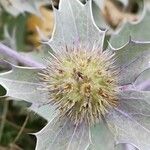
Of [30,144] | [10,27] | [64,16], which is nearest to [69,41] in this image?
[64,16]

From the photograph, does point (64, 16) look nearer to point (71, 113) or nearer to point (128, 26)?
point (71, 113)

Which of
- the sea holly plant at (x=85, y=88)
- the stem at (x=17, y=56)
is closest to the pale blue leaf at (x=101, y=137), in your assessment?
the sea holly plant at (x=85, y=88)

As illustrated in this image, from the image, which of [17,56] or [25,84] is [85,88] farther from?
[17,56]

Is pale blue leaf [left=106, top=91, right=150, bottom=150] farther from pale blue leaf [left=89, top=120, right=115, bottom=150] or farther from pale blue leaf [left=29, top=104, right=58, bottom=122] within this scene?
pale blue leaf [left=29, top=104, right=58, bottom=122]

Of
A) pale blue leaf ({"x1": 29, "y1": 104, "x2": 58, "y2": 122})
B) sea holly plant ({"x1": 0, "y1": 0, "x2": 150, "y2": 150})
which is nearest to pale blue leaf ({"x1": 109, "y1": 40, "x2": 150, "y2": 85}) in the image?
sea holly plant ({"x1": 0, "y1": 0, "x2": 150, "y2": 150})

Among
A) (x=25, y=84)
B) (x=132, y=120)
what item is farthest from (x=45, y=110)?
(x=132, y=120)

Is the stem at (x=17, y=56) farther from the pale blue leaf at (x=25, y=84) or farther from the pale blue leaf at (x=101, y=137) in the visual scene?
the pale blue leaf at (x=101, y=137)

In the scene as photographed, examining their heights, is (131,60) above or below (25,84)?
above
